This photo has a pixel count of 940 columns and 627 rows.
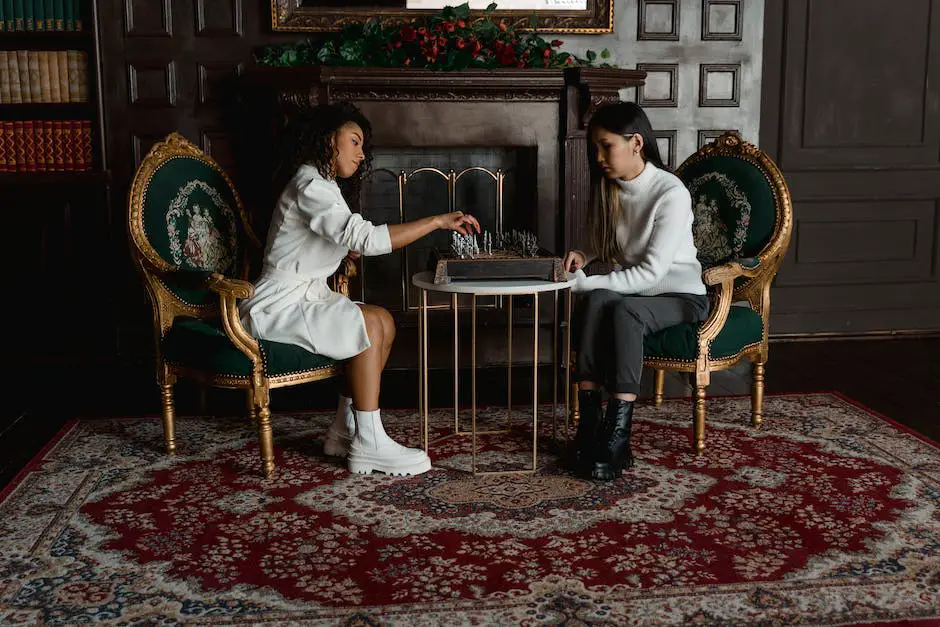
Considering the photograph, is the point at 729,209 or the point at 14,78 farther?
the point at 14,78

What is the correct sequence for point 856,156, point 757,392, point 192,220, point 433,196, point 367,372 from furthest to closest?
point 856,156, point 433,196, point 757,392, point 192,220, point 367,372

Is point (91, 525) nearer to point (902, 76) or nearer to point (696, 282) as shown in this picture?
point (696, 282)

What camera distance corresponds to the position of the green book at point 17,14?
4.16 m

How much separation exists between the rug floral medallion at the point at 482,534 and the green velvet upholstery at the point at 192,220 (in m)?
0.62

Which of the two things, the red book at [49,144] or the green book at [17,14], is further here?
the red book at [49,144]

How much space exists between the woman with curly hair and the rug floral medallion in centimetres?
16

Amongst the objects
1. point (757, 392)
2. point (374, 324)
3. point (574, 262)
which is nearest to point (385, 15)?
point (574, 262)

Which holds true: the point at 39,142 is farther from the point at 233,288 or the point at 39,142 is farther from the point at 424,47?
the point at 233,288

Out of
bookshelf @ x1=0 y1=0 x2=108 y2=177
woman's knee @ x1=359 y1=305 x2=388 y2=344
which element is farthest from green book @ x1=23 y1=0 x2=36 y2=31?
woman's knee @ x1=359 y1=305 x2=388 y2=344

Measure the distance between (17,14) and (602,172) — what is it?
2.81 m

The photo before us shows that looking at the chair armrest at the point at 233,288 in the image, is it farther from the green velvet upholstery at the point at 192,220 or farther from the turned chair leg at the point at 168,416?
the turned chair leg at the point at 168,416

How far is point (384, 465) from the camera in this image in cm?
292

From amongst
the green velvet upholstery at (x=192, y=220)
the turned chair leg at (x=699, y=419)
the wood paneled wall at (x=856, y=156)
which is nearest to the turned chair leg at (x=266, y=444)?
the green velvet upholstery at (x=192, y=220)

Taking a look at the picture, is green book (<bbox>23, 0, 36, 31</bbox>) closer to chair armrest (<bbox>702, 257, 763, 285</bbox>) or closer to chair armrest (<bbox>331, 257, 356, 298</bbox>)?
chair armrest (<bbox>331, 257, 356, 298</bbox>)
